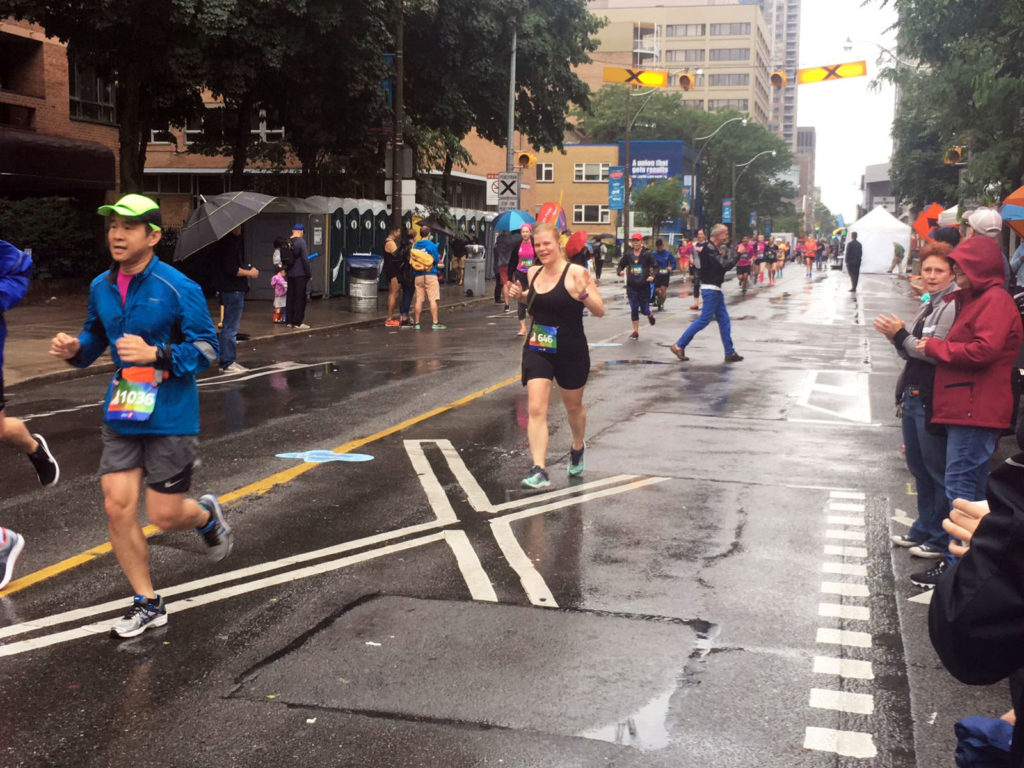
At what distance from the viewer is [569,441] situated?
9859 mm

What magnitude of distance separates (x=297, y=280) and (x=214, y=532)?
1555cm

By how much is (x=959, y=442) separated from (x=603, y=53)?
4808 inches

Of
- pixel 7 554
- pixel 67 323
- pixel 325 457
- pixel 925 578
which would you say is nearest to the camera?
pixel 7 554

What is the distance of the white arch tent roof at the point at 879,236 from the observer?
4709 cm

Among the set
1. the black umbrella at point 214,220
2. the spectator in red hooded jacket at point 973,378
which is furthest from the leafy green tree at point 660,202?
the spectator in red hooded jacket at point 973,378

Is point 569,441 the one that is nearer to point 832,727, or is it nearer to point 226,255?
point 832,727

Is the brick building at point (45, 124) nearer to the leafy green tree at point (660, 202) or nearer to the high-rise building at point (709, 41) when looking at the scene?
the leafy green tree at point (660, 202)

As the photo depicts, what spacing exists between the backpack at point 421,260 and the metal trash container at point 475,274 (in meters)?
11.0

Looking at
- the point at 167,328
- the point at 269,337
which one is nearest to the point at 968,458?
the point at 167,328

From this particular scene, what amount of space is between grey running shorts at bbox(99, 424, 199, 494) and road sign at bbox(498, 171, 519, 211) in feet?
95.6

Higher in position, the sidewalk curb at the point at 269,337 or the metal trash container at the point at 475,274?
the metal trash container at the point at 475,274

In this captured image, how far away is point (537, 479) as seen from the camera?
806cm

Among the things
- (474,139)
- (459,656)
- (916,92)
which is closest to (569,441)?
(459,656)

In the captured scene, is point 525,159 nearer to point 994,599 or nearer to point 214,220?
point 214,220
